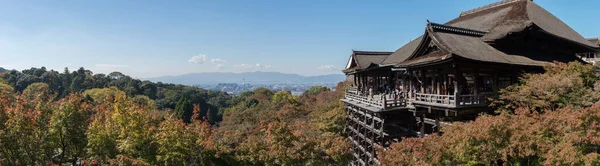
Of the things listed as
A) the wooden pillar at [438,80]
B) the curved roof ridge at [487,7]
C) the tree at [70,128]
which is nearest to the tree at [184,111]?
the tree at [70,128]

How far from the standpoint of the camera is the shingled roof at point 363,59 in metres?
26.1

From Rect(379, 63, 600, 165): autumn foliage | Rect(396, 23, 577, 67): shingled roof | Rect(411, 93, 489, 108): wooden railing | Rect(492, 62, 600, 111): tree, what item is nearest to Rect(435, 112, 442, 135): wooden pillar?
Rect(411, 93, 489, 108): wooden railing

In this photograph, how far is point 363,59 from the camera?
87.7ft

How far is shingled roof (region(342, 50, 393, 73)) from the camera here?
85.5ft

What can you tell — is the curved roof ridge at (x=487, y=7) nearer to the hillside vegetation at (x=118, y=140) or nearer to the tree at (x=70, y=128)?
the hillside vegetation at (x=118, y=140)

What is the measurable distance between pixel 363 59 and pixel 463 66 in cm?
1207

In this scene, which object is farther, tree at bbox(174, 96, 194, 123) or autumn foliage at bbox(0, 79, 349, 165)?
tree at bbox(174, 96, 194, 123)

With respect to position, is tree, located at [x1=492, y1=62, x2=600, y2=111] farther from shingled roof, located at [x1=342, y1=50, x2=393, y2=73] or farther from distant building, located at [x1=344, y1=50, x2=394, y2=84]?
shingled roof, located at [x1=342, y1=50, x2=393, y2=73]

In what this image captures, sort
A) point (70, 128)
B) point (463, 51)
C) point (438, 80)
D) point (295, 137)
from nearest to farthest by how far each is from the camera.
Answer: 1. point (70, 128)
2. point (295, 137)
3. point (463, 51)
4. point (438, 80)

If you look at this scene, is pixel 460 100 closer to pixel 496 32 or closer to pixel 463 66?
pixel 463 66

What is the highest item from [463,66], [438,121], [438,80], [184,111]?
[463,66]

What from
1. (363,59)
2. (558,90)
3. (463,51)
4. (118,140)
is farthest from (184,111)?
(558,90)

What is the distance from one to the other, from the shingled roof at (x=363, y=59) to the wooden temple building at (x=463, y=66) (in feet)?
12.1

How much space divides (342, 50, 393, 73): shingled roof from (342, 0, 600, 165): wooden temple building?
12.1 ft
